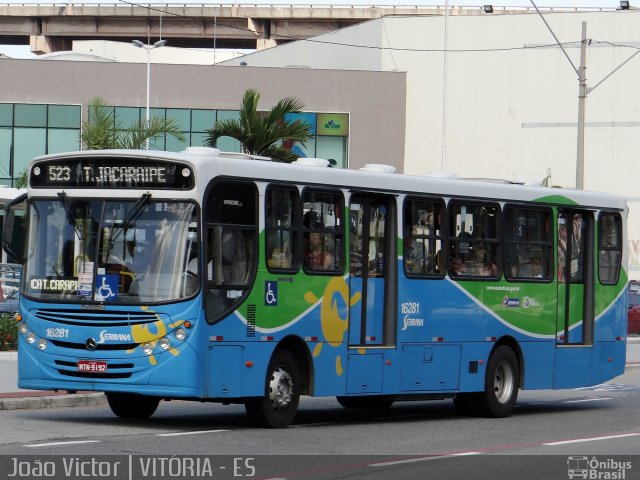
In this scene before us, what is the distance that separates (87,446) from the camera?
13609 millimetres

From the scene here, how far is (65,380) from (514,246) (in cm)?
692

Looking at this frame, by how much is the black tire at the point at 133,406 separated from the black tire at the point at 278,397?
1592 millimetres

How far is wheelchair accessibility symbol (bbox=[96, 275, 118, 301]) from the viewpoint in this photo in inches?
608

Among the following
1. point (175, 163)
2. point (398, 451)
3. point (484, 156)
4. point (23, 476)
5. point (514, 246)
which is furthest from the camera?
point (484, 156)

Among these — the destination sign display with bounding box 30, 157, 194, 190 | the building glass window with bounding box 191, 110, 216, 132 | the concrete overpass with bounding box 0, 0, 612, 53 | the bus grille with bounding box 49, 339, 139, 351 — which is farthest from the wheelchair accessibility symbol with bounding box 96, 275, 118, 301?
the concrete overpass with bounding box 0, 0, 612, 53

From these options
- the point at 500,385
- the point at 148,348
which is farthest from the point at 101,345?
the point at 500,385

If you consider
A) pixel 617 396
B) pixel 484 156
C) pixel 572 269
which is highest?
pixel 484 156

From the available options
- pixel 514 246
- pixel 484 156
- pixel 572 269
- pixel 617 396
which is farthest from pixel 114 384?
pixel 484 156

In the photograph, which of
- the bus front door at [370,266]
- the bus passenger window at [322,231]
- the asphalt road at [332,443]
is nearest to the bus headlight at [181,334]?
the asphalt road at [332,443]

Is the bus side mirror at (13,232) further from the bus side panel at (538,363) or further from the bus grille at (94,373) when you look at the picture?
the bus side panel at (538,363)

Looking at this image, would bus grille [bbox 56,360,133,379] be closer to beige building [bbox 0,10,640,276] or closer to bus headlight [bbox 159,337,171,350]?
bus headlight [bbox 159,337,171,350]

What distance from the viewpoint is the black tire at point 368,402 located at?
18453mm

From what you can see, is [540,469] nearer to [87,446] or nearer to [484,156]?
[87,446]

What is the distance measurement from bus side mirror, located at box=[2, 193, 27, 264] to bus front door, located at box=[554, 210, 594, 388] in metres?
7.99
